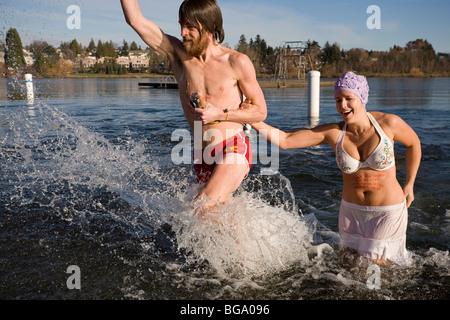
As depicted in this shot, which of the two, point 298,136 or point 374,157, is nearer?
point 374,157

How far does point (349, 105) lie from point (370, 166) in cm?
61

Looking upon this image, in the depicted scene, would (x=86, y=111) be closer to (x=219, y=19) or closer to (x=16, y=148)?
(x=16, y=148)

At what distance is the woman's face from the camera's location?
370cm

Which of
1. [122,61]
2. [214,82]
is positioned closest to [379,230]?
[214,82]

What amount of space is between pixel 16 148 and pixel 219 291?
8272 mm

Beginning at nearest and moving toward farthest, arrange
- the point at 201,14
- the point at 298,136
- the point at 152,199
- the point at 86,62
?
1. the point at 201,14
2. the point at 298,136
3. the point at 152,199
4. the point at 86,62

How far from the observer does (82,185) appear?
23.6 ft

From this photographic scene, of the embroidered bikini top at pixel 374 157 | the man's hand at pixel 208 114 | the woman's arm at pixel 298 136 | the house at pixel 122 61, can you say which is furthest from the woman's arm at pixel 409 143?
the house at pixel 122 61

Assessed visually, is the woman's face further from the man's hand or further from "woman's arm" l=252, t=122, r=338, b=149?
the man's hand

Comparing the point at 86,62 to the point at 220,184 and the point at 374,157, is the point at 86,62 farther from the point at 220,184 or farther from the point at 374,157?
the point at 374,157

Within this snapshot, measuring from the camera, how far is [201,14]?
3.52m

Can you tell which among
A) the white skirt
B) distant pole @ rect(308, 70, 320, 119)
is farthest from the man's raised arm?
distant pole @ rect(308, 70, 320, 119)

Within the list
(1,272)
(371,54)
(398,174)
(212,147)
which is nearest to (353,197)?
(212,147)

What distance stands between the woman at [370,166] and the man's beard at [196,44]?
90cm
